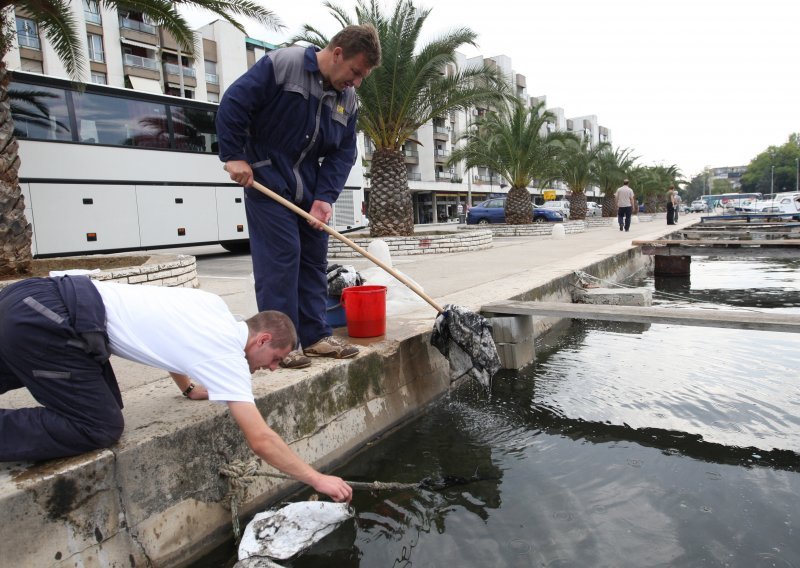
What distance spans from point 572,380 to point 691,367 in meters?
1.17

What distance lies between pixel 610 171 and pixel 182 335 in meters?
31.6

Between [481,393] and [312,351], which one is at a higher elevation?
[312,351]

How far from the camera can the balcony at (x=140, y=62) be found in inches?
1383

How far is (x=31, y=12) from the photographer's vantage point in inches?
298

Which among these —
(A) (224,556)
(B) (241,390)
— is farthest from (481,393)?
(B) (241,390)

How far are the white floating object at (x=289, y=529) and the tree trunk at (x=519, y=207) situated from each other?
1973cm

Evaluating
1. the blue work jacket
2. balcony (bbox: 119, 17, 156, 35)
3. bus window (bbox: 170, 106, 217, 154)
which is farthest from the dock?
balcony (bbox: 119, 17, 156, 35)

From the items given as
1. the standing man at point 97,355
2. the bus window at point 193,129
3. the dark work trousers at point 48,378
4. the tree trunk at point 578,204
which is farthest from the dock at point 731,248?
the tree trunk at point 578,204

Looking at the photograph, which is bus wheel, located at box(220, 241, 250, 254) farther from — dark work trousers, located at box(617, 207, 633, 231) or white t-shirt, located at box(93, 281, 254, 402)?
dark work trousers, located at box(617, 207, 633, 231)

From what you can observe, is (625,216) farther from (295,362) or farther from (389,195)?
(295,362)

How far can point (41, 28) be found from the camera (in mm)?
8297

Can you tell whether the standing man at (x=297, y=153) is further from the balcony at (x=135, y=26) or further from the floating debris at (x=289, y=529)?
the balcony at (x=135, y=26)

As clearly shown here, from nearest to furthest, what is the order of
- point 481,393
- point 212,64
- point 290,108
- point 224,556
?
1. point 224,556
2. point 290,108
3. point 481,393
4. point 212,64

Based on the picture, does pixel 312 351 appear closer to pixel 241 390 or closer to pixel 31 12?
pixel 241 390
